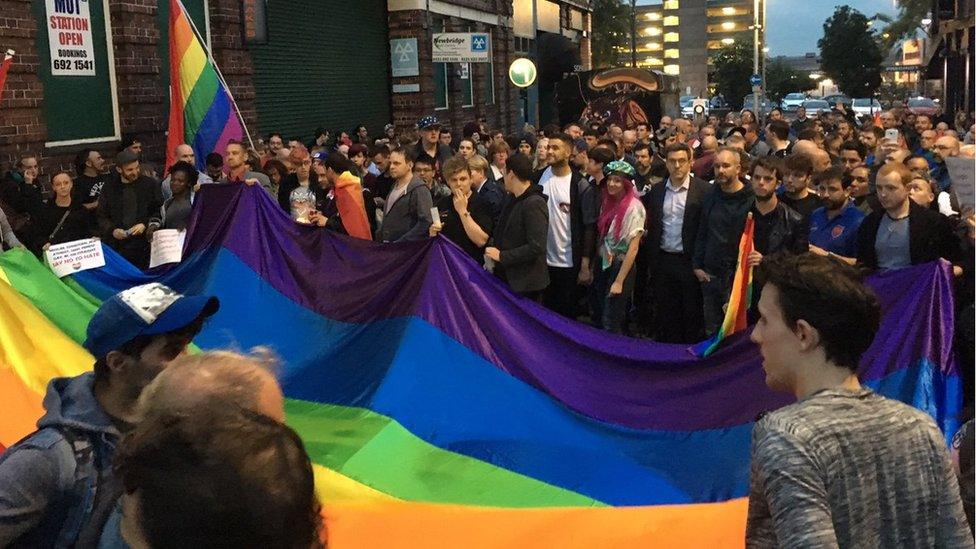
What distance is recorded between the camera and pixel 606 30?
62.6m

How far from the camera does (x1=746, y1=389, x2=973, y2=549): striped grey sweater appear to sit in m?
2.33

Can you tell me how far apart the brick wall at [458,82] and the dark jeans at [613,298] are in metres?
16.9

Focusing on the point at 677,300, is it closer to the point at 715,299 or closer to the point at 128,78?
the point at 715,299

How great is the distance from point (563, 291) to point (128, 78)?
7817 mm

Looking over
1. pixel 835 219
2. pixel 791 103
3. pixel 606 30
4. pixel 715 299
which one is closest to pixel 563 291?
pixel 715 299

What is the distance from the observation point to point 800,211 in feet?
26.3

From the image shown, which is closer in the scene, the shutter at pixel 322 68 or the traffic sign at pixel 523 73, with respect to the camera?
the shutter at pixel 322 68

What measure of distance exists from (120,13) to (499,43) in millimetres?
20440

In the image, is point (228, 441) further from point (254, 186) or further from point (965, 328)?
point (254, 186)

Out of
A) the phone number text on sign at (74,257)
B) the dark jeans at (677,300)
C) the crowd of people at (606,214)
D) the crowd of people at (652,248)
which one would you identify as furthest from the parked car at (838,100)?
the phone number text on sign at (74,257)

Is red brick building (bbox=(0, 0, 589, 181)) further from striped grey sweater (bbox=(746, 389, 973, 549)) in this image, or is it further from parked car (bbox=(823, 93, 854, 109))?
parked car (bbox=(823, 93, 854, 109))

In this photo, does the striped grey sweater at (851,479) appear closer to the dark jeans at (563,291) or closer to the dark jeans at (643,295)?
the dark jeans at (563,291)

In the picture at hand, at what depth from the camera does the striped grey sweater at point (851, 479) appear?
7.64ft

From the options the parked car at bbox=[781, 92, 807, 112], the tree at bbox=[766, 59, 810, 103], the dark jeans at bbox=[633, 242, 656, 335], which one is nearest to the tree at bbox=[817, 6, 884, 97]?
the parked car at bbox=[781, 92, 807, 112]
